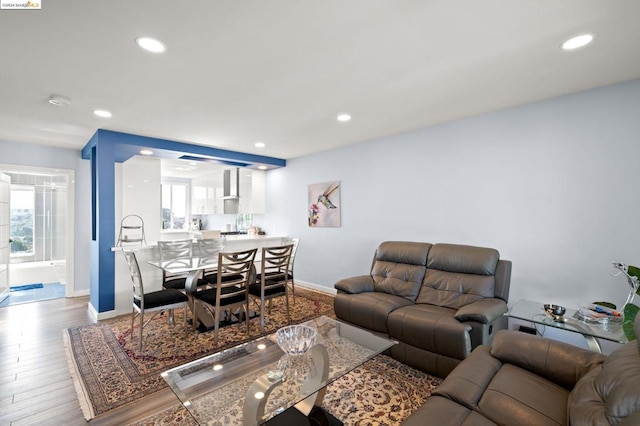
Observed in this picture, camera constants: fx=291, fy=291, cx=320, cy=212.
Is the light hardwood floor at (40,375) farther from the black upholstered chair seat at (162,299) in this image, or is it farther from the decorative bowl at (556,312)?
the decorative bowl at (556,312)

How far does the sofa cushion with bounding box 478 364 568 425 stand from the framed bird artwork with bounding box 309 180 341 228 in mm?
3509

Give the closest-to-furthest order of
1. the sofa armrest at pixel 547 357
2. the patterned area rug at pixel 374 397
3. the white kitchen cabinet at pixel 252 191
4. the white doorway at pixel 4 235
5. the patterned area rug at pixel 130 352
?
the sofa armrest at pixel 547 357 < the patterned area rug at pixel 374 397 < the patterned area rug at pixel 130 352 < the white doorway at pixel 4 235 < the white kitchen cabinet at pixel 252 191

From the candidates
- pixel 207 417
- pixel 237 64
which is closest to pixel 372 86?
pixel 237 64

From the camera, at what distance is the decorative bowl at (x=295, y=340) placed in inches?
79.0

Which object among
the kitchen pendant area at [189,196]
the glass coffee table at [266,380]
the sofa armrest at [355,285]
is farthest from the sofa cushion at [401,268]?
the kitchen pendant area at [189,196]

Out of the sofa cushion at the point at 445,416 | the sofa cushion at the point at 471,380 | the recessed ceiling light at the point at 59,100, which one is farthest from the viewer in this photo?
the recessed ceiling light at the point at 59,100

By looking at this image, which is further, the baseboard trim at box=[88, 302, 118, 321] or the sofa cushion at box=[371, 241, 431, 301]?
the baseboard trim at box=[88, 302, 118, 321]

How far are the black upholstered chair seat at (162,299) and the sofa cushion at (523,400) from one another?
2882 millimetres

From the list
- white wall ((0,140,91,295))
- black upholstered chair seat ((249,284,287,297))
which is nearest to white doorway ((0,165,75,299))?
white wall ((0,140,91,295))

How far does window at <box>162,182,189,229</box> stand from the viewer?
8.13 meters

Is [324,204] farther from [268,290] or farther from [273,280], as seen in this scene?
[268,290]

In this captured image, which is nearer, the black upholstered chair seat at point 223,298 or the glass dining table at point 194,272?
the black upholstered chair seat at point 223,298

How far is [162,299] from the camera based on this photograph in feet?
10.0

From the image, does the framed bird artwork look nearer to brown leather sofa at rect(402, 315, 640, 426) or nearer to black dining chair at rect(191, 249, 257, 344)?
black dining chair at rect(191, 249, 257, 344)
